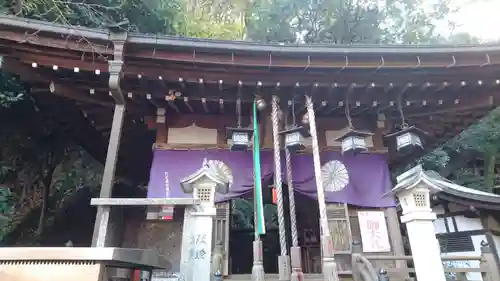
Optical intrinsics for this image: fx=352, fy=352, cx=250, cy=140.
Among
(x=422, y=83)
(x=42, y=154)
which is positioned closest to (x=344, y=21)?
(x=422, y=83)

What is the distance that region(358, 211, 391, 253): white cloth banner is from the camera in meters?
6.66

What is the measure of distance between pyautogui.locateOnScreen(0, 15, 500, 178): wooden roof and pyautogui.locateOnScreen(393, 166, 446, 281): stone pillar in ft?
7.28

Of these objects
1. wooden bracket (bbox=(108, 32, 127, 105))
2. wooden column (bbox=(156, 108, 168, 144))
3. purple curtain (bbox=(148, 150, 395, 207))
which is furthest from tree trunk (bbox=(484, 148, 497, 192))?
wooden bracket (bbox=(108, 32, 127, 105))

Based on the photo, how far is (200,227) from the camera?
4.63 metres

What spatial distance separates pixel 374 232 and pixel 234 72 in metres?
4.04

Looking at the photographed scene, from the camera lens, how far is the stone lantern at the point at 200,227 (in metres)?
4.47

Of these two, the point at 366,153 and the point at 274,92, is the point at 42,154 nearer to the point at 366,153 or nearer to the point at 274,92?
the point at 274,92

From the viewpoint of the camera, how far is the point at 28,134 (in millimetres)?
8266

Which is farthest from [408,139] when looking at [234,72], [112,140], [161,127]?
[112,140]

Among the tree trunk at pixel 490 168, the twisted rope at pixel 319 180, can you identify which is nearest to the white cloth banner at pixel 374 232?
the twisted rope at pixel 319 180

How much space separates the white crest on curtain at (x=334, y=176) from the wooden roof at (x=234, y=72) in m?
1.14

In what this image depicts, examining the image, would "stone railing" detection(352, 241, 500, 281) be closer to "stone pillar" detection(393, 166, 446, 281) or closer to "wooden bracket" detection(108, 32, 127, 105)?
"stone pillar" detection(393, 166, 446, 281)

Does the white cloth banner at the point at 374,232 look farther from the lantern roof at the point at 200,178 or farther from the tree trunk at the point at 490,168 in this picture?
the tree trunk at the point at 490,168

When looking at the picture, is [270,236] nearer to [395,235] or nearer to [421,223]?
[395,235]
